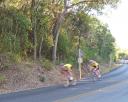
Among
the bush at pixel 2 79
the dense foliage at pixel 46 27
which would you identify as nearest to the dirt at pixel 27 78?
the bush at pixel 2 79

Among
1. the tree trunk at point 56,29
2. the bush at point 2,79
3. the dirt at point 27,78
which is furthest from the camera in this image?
the tree trunk at point 56,29

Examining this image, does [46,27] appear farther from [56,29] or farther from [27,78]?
[27,78]

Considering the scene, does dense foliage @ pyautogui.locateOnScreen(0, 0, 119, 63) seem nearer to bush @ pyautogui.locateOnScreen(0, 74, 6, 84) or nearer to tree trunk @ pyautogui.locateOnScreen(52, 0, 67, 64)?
tree trunk @ pyautogui.locateOnScreen(52, 0, 67, 64)

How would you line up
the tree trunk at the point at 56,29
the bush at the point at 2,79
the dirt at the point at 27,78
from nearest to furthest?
the bush at the point at 2,79, the dirt at the point at 27,78, the tree trunk at the point at 56,29

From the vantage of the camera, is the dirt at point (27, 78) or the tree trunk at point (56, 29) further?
the tree trunk at point (56, 29)

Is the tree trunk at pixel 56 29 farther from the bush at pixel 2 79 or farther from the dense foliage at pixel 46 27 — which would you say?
the bush at pixel 2 79

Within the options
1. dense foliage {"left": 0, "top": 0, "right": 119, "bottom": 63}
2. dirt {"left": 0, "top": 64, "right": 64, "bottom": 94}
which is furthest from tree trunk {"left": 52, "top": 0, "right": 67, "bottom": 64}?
dirt {"left": 0, "top": 64, "right": 64, "bottom": 94}

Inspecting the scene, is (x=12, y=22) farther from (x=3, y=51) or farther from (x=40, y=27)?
(x=40, y=27)

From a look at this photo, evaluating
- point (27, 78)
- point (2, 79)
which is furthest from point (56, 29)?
point (2, 79)

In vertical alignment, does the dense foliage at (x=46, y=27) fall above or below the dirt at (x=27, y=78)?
above

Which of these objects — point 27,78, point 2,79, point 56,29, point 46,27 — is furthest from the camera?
point 56,29

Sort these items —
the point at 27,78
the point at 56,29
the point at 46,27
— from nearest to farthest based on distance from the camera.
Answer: the point at 27,78 < the point at 46,27 < the point at 56,29

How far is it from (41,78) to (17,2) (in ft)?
21.1

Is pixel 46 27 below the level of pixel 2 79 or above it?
above
